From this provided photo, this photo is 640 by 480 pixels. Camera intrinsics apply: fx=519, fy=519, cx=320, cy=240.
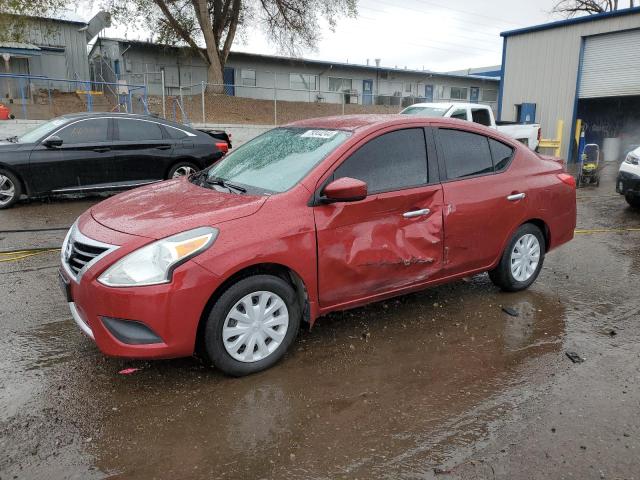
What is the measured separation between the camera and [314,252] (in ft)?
11.4

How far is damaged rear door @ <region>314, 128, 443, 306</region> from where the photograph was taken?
358cm

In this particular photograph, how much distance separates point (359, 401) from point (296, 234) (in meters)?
1.12

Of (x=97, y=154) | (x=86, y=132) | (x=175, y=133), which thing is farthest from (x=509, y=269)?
(x=86, y=132)

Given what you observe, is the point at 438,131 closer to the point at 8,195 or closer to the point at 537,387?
the point at 537,387

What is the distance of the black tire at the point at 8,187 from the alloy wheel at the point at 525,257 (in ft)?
25.0

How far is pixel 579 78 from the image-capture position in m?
18.3

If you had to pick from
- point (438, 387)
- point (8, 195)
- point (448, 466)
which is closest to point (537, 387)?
point (438, 387)

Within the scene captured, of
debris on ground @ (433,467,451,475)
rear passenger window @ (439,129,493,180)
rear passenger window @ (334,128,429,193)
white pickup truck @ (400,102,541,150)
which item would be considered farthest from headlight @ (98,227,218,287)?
white pickup truck @ (400,102,541,150)

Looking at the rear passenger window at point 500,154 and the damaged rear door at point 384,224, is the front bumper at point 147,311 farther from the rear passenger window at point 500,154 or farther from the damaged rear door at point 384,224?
the rear passenger window at point 500,154

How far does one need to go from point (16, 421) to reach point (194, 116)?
1800 centimetres

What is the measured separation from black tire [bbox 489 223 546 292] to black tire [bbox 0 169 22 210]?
293 inches

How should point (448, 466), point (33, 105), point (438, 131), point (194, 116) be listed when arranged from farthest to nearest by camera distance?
point (194, 116), point (33, 105), point (438, 131), point (448, 466)

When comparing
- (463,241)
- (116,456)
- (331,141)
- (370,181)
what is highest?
(331,141)

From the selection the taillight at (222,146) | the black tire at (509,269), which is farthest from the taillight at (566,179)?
the taillight at (222,146)
